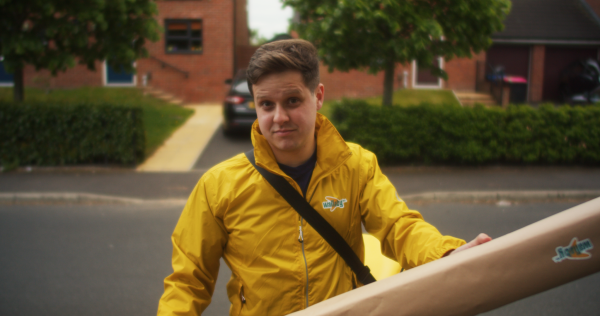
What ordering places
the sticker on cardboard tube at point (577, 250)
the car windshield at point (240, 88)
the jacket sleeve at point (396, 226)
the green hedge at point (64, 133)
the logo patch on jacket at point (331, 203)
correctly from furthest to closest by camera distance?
1. the car windshield at point (240, 88)
2. the green hedge at point (64, 133)
3. the logo patch on jacket at point (331, 203)
4. the jacket sleeve at point (396, 226)
5. the sticker on cardboard tube at point (577, 250)

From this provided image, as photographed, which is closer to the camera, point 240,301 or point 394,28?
point 240,301

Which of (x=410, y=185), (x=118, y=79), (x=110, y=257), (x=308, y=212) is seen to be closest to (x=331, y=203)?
(x=308, y=212)

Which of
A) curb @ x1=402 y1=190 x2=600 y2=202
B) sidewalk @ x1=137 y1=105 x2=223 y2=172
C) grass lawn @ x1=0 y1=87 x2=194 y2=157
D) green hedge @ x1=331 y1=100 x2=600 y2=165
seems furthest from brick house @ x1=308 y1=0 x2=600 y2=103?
curb @ x1=402 y1=190 x2=600 y2=202

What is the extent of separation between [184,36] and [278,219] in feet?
65.4

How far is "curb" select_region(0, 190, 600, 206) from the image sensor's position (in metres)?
7.88

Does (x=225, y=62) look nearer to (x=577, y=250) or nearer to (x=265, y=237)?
(x=265, y=237)

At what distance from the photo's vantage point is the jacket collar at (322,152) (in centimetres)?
179

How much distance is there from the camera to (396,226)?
69.7 inches

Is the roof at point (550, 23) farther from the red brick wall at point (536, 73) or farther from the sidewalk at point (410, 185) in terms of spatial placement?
the sidewalk at point (410, 185)

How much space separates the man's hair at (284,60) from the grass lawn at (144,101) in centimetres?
1090

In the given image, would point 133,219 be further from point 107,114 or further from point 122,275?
point 107,114

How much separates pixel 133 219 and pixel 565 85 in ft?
63.9

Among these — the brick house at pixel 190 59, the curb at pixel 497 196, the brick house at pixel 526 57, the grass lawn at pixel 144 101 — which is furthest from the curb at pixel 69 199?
the brick house at pixel 526 57

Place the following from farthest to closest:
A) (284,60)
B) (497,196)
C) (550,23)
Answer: (550,23) → (497,196) → (284,60)
